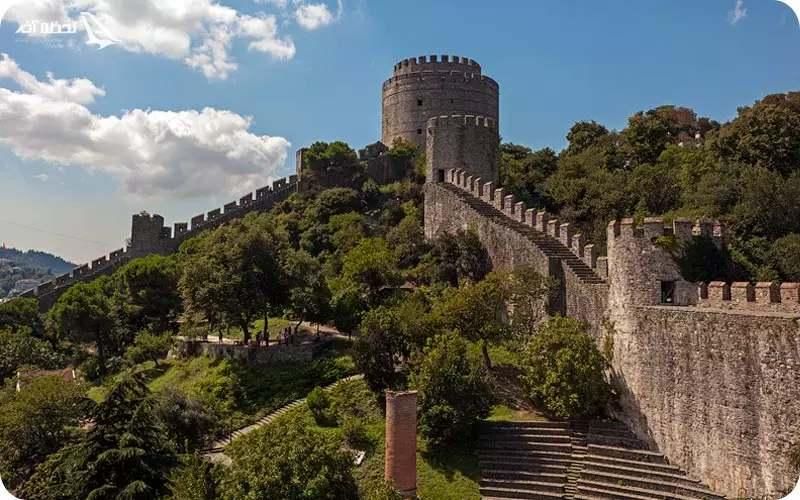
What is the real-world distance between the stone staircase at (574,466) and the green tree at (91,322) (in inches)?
754

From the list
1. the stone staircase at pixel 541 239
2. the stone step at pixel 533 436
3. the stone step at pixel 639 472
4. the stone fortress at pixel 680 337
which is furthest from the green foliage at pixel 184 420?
the stone staircase at pixel 541 239

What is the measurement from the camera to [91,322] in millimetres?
28953

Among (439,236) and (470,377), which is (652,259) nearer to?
(470,377)

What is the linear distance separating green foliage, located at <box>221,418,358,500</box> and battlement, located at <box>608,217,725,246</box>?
8855 millimetres

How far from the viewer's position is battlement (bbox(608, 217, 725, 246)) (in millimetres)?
16453

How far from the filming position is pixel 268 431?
13695 millimetres

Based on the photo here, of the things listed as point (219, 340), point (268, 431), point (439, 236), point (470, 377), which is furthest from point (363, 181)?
point (268, 431)

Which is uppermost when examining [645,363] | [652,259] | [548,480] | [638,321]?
[652,259]

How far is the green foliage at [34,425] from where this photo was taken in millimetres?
18062

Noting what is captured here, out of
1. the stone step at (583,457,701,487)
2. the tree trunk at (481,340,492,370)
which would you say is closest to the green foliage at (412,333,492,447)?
the tree trunk at (481,340,492,370)

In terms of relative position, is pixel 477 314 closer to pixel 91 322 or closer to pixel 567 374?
pixel 567 374

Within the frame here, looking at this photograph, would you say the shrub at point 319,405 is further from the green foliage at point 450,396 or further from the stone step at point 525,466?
the stone step at point 525,466

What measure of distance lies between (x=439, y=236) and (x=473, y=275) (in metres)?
3.05

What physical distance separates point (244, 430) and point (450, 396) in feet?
22.9
